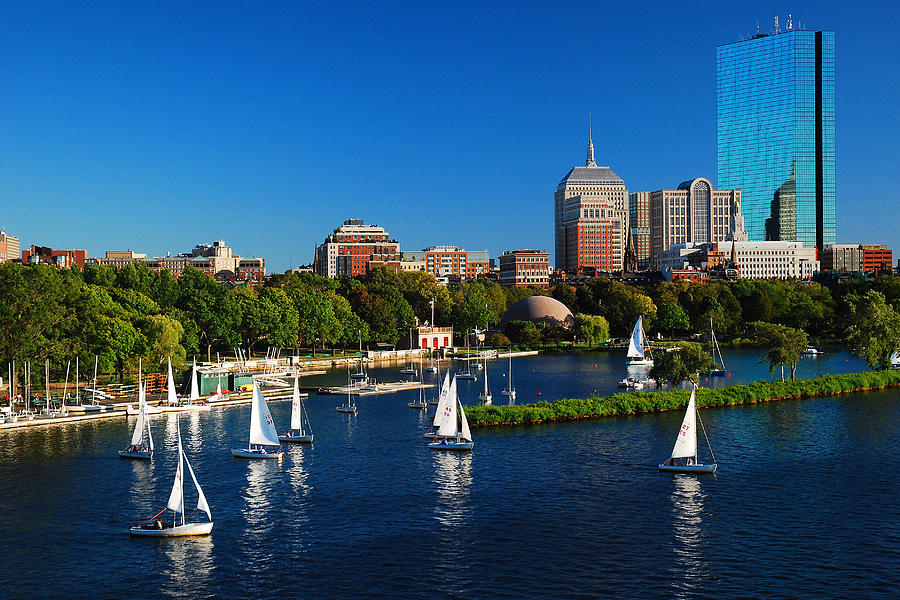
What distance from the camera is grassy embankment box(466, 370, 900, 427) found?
84125 millimetres

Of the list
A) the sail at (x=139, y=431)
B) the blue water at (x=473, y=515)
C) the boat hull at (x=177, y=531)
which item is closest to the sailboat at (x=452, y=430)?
the blue water at (x=473, y=515)

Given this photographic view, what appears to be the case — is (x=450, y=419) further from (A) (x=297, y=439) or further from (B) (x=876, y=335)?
(B) (x=876, y=335)

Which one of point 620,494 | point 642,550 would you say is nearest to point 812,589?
point 642,550

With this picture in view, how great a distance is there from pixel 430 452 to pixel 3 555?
32457 millimetres

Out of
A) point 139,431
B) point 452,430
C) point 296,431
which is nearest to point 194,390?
point 296,431

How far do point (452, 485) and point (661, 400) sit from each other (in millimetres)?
37726

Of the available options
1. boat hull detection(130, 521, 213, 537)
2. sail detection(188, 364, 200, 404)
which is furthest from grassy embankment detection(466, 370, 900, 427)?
boat hull detection(130, 521, 213, 537)

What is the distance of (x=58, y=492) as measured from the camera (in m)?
59.0

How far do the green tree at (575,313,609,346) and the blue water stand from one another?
106 m

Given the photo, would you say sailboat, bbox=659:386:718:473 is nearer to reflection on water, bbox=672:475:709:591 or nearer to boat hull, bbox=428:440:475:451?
reflection on water, bbox=672:475:709:591

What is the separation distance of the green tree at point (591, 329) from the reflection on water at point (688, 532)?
128 metres

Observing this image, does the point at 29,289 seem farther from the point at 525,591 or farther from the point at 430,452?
the point at 525,591

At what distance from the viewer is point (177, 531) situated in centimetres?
4931

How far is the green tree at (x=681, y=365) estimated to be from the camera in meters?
101
